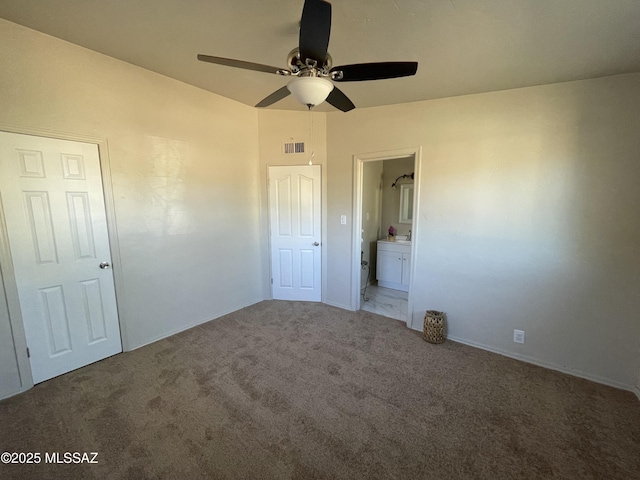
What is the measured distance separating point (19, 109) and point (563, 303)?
4685mm

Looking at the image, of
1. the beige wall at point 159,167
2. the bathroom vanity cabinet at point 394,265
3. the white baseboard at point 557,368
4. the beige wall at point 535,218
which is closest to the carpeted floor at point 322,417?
the white baseboard at point 557,368

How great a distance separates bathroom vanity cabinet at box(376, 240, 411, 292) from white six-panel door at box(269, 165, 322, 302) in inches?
53.1

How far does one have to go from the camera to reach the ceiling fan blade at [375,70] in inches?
57.4

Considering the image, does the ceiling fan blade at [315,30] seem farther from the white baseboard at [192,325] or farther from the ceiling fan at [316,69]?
the white baseboard at [192,325]

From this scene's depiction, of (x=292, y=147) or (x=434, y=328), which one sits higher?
(x=292, y=147)

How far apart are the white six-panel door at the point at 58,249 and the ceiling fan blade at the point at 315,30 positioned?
2.15m

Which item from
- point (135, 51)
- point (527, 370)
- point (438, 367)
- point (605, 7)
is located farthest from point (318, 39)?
point (527, 370)

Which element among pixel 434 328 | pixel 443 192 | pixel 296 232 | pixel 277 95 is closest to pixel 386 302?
pixel 434 328

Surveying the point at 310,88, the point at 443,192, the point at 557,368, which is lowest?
the point at 557,368

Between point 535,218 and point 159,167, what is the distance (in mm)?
3714

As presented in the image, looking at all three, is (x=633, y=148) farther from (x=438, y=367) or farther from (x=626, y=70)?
(x=438, y=367)

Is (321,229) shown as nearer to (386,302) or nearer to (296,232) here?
(296,232)

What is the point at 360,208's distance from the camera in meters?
3.51

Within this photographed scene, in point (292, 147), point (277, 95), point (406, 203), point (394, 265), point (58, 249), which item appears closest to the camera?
point (277, 95)
